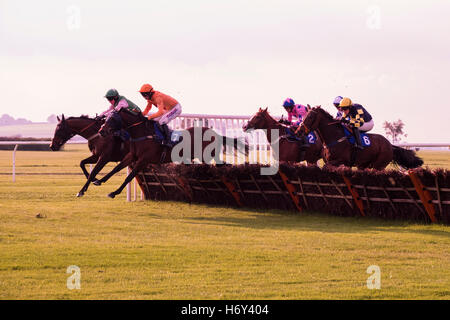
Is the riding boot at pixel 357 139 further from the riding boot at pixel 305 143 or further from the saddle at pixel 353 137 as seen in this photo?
the riding boot at pixel 305 143

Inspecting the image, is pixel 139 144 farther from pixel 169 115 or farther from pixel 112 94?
pixel 112 94

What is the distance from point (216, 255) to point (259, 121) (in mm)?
6215

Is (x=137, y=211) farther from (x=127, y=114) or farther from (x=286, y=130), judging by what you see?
(x=286, y=130)

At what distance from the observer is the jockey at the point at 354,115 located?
1366cm

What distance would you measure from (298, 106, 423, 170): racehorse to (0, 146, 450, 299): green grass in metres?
1.57

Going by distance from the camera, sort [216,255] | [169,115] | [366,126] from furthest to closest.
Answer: [366,126], [169,115], [216,255]

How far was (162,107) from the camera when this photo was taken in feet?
45.7

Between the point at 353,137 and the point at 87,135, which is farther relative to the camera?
the point at 87,135

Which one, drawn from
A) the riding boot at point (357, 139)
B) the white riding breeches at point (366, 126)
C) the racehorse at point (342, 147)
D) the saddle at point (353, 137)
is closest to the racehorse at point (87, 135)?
the racehorse at point (342, 147)

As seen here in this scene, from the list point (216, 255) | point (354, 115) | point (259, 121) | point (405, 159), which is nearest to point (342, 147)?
point (354, 115)

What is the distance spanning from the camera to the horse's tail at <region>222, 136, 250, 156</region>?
47.7 feet

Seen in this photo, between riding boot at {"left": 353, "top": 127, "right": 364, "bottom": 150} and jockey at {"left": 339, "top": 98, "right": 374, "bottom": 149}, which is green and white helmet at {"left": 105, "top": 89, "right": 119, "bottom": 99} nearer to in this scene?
jockey at {"left": 339, "top": 98, "right": 374, "bottom": 149}

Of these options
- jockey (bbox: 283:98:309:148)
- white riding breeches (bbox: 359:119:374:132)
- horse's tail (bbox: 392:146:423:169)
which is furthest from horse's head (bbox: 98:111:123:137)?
horse's tail (bbox: 392:146:423:169)
